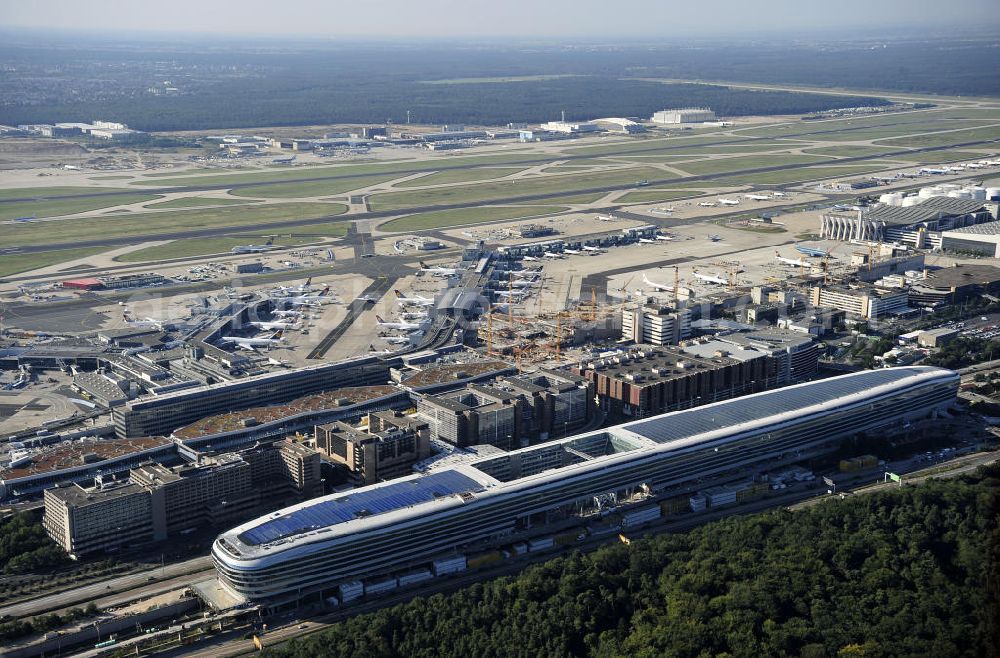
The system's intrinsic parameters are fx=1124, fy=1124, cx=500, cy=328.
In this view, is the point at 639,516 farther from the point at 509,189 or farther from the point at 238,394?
the point at 509,189

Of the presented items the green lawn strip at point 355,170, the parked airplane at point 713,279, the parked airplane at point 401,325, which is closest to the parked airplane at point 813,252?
the parked airplane at point 713,279

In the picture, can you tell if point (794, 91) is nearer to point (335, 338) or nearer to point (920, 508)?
point (335, 338)

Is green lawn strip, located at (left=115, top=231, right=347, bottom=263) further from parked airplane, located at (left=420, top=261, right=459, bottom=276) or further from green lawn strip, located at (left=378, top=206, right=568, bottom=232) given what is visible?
parked airplane, located at (left=420, top=261, right=459, bottom=276)

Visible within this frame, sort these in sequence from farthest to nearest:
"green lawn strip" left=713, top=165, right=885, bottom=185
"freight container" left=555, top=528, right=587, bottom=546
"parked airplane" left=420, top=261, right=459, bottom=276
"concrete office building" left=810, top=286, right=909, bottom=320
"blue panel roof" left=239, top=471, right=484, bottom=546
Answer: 1. "green lawn strip" left=713, top=165, right=885, bottom=185
2. "parked airplane" left=420, top=261, right=459, bottom=276
3. "concrete office building" left=810, top=286, right=909, bottom=320
4. "freight container" left=555, top=528, right=587, bottom=546
5. "blue panel roof" left=239, top=471, right=484, bottom=546

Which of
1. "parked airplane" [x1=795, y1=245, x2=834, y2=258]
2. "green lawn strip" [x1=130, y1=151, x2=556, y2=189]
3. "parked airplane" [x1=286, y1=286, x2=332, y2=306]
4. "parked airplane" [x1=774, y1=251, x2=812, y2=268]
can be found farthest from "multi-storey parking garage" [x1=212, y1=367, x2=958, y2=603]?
"green lawn strip" [x1=130, y1=151, x2=556, y2=189]

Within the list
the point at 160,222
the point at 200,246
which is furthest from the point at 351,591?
the point at 160,222

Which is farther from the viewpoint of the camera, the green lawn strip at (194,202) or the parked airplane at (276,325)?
the green lawn strip at (194,202)

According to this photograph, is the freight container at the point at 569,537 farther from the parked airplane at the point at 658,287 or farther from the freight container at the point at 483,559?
the parked airplane at the point at 658,287
